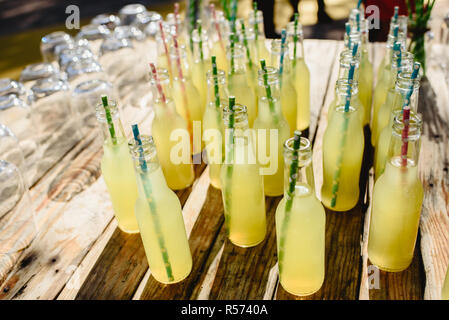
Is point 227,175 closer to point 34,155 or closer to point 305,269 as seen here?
point 305,269

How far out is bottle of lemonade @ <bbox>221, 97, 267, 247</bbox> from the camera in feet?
2.74

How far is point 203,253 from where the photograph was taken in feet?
3.05

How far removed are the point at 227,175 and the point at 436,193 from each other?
502 mm

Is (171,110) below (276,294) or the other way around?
the other way around

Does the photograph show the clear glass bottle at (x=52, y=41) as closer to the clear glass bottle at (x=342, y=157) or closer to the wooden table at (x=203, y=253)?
the wooden table at (x=203, y=253)

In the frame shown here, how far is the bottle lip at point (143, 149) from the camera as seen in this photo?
741 mm

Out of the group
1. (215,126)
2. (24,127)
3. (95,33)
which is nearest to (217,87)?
(215,126)

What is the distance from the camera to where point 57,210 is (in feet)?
3.62

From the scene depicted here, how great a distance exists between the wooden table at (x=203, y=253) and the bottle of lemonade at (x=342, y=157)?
36mm

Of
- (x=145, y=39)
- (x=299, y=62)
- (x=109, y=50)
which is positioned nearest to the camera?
(x=299, y=62)

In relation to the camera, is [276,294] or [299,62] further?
[299,62]

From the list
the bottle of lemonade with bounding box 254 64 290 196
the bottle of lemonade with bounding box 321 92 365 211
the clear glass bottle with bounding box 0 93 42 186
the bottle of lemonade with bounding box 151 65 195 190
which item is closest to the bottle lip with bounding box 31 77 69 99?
the clear glass bottle with bounding box 0 93 42 186

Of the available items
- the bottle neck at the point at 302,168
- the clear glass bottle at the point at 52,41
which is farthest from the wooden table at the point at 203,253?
the clear glass bottle at the point at 52,41
